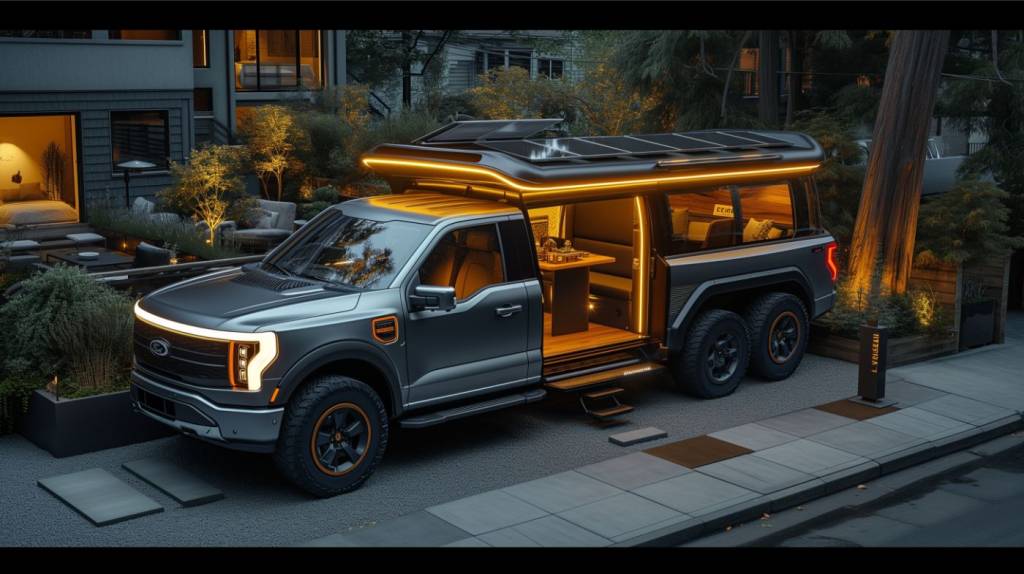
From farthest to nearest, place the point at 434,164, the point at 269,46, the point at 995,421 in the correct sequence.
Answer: the point at 269,46
the point at 995,421
the point at 434,164

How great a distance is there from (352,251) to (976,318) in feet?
29.8

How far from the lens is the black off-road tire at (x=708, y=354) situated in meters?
11.0

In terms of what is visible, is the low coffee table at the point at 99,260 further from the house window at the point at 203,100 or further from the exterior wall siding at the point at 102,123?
the house window at the point at 203,100

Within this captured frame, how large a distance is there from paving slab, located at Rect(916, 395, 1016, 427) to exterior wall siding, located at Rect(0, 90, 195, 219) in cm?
1759

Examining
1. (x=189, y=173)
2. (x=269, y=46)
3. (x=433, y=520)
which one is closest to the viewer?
(x=433, y=520)

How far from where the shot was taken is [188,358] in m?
8.03

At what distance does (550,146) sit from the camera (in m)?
10.3

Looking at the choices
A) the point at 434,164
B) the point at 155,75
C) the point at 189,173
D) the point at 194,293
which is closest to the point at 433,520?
the point at 194,293

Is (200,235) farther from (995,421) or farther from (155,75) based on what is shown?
(995,421)

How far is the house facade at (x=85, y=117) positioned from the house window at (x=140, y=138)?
2cm

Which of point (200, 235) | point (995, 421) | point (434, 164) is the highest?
point (434, 164)

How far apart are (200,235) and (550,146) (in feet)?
29.8

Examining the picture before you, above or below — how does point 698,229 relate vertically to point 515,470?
above

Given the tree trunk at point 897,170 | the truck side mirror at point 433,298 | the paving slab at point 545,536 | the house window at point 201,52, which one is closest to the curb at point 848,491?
the paving slab at point 545,536
